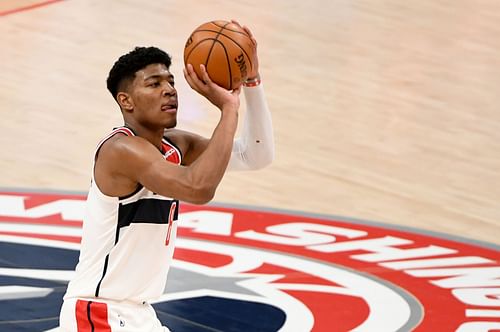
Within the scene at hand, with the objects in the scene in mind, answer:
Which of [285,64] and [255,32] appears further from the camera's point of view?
[255,32]

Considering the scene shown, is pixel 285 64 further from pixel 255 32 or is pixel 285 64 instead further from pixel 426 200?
pixel 426 200

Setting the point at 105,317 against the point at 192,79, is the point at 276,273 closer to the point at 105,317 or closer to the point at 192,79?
the point at 105,317

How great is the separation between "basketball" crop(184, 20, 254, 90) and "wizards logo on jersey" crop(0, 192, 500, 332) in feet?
8.77

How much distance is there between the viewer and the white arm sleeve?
573 centimetres

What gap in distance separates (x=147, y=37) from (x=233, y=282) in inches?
283

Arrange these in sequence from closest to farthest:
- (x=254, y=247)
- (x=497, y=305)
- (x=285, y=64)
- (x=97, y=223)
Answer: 1. (x=97, y=223)
2. (x=497, y=305)
3. (x=254, y=247)
4. (x=285, y=64)

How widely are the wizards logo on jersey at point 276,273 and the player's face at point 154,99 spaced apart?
8.37 feet

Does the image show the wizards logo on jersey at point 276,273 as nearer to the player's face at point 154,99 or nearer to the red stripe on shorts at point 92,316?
the red stripe on shorts at point 92,316

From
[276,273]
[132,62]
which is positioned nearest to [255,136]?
[132,62]

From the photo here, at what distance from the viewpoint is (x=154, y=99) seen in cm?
530

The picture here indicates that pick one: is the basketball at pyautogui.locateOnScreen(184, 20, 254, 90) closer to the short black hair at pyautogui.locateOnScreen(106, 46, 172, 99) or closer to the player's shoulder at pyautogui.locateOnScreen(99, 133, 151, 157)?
the short black hair at pyautogui.locateOnScreen(106, 46, 172, 99)

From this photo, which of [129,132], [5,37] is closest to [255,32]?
[5,37]

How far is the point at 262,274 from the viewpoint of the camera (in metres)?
8.81

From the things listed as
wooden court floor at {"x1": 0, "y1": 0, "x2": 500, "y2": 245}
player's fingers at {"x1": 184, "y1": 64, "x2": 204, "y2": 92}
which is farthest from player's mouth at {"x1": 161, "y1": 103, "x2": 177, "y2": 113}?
wooden court floor at {"x1": 0, "y1": 0, "x2": 500, "y2": 245}
